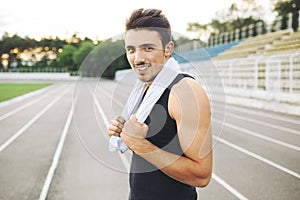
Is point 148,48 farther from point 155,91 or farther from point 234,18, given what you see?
point 234,18

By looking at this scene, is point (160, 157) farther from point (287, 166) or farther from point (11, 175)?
point (287, 166)

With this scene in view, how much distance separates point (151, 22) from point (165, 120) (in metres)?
0.31

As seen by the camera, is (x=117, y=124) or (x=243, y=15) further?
(x=243, y=15)

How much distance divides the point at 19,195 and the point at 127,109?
9.36ft

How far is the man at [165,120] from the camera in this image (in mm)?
986

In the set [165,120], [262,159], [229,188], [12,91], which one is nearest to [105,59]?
[165,120]

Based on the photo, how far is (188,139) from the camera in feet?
3.29

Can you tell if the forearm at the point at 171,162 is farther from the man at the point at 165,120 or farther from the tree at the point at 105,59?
the tree at the point at 105,59

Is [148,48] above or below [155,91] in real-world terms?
above

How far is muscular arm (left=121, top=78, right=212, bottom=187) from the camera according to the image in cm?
98

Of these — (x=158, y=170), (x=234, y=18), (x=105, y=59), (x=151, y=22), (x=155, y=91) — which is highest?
(x=234, y=18)

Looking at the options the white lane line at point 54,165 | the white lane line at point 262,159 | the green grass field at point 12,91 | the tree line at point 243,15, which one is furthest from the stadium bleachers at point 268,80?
the tree line at point 243,15

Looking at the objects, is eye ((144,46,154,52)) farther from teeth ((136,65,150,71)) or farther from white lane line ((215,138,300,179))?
white lane line ((215,138,300,179))

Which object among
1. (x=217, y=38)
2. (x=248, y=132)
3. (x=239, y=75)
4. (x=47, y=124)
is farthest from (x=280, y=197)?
(x=217, y=38)
